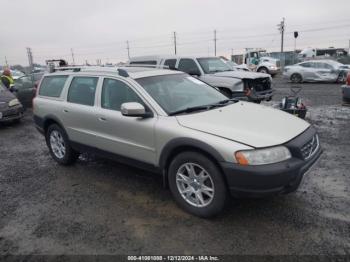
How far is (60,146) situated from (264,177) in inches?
156

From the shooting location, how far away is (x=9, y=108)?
30.6 feet

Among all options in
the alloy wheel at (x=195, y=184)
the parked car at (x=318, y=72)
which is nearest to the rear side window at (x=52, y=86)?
the alloy wheel at (x=195, y=184)

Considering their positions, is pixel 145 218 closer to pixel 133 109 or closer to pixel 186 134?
pixel 186 134

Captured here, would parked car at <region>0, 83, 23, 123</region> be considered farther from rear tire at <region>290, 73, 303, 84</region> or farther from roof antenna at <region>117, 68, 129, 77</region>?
rear tire at <region>290, 73, 303, 84</region>

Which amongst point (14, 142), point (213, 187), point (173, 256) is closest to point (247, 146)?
point (213, 187)

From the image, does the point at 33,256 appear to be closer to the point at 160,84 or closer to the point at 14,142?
the point at 160,84

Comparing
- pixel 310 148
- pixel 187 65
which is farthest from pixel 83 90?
pixel 187 65

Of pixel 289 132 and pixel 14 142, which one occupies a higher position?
pixel 289 132

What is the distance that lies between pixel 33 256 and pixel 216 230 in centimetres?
188

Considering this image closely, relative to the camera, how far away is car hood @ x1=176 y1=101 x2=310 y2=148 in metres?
3.34

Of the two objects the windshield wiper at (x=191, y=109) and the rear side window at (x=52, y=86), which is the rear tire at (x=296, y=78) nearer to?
the rear side window at (x=52, y=86)

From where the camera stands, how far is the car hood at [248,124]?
11.0ft

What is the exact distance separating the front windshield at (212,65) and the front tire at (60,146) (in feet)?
17.5

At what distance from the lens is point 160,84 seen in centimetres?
452
